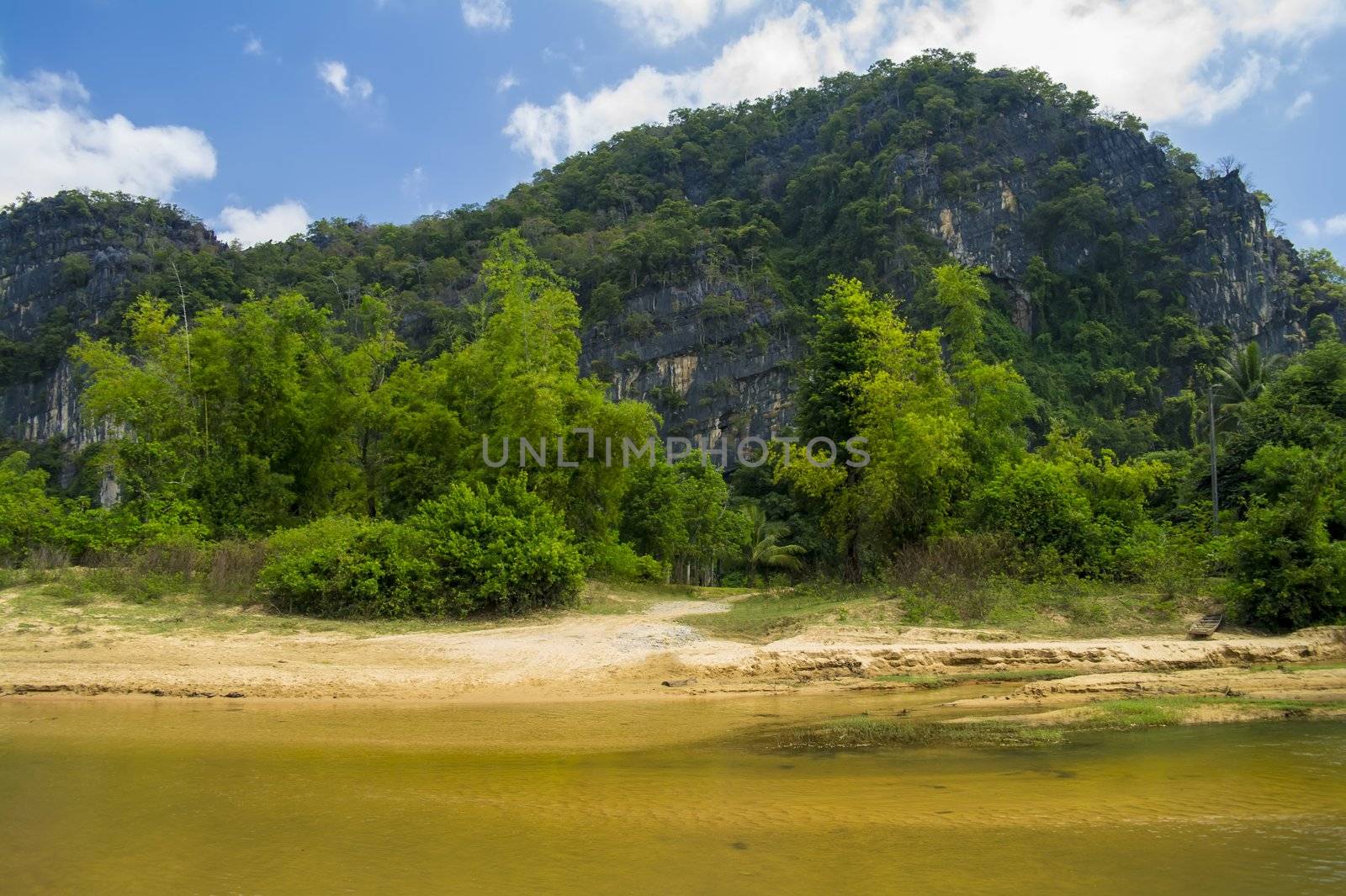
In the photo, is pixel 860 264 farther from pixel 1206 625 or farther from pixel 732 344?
pixel 1206 625

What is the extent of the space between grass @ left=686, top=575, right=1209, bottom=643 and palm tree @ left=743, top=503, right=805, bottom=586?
24.8 m

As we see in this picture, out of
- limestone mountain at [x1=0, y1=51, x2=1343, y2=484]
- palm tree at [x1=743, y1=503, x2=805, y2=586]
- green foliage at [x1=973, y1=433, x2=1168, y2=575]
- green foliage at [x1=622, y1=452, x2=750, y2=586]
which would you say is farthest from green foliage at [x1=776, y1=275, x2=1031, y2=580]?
limestone mountain at [x1=0, y1=51, x2=1343, y2=484]

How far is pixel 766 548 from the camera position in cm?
4362

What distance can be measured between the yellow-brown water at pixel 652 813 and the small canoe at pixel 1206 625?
18.9ft

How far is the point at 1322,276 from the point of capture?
78688mm

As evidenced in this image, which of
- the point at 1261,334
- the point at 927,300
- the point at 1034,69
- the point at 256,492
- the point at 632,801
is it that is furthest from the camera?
the point at 1034,69

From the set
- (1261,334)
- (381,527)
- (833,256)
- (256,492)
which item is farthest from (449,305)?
(1261,334)

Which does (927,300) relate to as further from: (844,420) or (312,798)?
(312,798)

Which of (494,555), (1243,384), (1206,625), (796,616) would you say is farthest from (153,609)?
(1243,384)

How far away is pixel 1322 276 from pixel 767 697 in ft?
298

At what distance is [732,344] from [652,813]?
71695mm

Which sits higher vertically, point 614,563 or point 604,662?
point 614,563

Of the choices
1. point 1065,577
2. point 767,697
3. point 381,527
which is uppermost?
point 381,527

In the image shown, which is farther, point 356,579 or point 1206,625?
point 356,579
